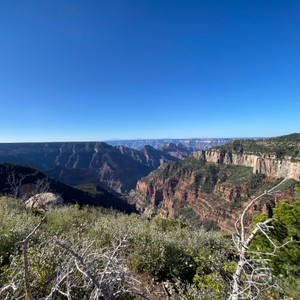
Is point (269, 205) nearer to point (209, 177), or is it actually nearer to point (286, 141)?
point (286, 141)

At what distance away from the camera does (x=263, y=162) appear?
92.9 m

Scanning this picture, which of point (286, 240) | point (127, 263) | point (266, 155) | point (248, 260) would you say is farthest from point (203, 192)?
point (248, 260)

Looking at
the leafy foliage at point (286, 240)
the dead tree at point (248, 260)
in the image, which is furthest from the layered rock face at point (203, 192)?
the dead tree at point (248, 260)

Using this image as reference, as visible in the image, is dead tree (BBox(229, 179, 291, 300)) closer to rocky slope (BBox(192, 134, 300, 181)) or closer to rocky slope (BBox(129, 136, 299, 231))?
rocky slope (BBox(129, 136, 299, 231))

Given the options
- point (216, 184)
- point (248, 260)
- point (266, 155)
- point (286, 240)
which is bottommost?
point (216, 184)

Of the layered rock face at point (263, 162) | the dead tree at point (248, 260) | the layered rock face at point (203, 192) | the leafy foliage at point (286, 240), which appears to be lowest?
the layered rock face at point (203, 192)

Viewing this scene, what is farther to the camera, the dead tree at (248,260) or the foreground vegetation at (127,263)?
the foreground vegetation at (127,263)

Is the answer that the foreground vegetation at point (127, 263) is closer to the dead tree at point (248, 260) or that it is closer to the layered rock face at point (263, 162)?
the dead tree at point (248, 260)

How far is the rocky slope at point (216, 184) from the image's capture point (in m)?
86.4

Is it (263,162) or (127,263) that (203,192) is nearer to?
(263,162)

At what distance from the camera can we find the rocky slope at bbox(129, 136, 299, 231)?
86438 mm

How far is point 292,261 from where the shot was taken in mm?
10383

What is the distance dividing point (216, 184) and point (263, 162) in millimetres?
26128

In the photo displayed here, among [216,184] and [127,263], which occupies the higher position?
[127,263]
